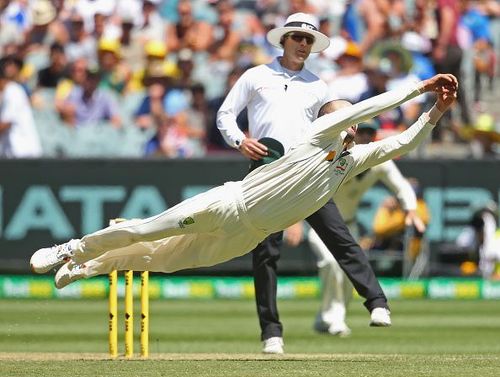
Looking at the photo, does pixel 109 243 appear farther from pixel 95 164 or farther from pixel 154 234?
pixel 95 164

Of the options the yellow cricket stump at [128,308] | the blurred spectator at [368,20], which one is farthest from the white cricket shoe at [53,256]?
the blurred spectator at [368,20]

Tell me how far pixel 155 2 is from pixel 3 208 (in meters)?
4.29

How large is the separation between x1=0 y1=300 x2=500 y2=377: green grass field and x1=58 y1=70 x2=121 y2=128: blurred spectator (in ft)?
8.04

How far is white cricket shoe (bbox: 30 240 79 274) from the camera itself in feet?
27.6

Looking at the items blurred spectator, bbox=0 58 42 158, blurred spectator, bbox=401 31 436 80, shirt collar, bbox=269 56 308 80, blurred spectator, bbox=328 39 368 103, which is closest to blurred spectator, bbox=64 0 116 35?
blurred spectator, bbox=0 58 42 158

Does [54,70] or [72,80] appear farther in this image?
[54,70]

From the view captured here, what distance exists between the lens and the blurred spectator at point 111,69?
16.7 m

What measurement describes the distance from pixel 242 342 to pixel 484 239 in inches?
197

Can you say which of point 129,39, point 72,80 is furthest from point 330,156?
point 129,39

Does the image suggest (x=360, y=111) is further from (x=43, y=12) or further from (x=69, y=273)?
A: (x=43, y=12)

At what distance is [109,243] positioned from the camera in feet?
26.9

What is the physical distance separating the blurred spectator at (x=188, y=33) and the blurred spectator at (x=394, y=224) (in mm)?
3595

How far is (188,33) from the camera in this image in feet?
57.5

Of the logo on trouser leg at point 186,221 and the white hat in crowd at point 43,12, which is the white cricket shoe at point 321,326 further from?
the white hat in crowd at point 43,12
